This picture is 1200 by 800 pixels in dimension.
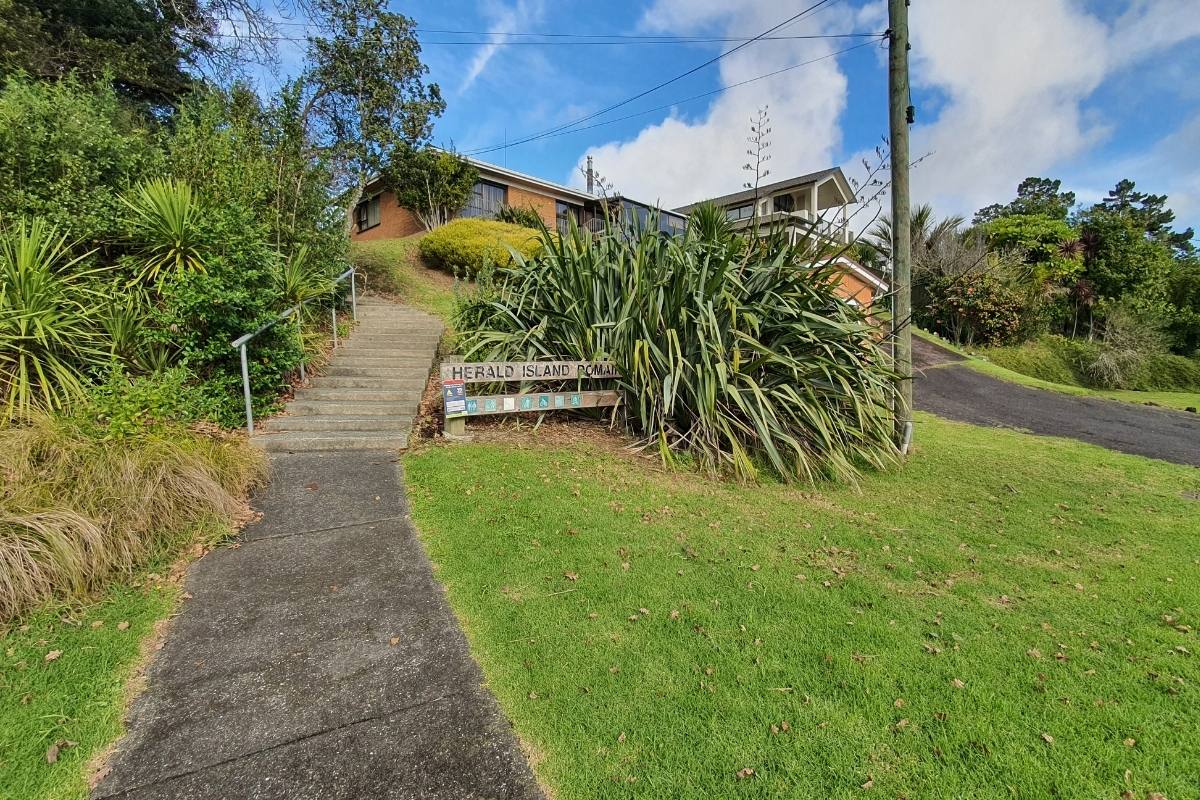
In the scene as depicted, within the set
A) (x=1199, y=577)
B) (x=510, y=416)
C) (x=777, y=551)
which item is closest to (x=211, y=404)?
(x=510, y=416)

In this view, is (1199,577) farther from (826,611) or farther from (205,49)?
(205,49)

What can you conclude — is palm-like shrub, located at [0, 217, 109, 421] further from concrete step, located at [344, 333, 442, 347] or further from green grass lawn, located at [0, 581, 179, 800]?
concrete step, located at [344, 333, 442, 347]

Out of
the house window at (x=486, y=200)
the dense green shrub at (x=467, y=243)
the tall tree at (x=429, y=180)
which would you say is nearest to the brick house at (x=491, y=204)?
the house window at (x=486, y=200)

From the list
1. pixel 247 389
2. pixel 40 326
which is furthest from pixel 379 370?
pixel 40 326

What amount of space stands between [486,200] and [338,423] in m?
17.4

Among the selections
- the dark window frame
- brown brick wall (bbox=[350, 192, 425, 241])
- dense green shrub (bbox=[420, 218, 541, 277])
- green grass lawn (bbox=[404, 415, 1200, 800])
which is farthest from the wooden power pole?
the dark window frame

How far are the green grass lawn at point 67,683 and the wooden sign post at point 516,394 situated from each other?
2.90m

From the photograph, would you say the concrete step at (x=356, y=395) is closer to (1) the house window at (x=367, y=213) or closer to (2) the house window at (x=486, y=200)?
(2) the house window at (x=486, y=200)

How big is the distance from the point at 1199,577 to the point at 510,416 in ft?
19.2

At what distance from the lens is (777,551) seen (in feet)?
12.2

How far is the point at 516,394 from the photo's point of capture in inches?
233

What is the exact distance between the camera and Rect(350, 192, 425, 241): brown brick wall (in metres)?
19.5

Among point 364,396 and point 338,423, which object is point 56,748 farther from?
point 364,396

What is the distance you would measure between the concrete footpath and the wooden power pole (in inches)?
215
